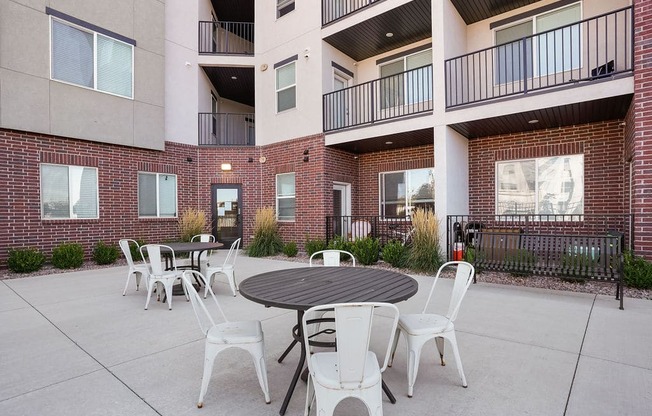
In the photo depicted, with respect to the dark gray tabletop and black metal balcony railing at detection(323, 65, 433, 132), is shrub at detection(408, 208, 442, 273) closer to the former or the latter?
black metal balcony railing at detection(323, 65, 433, 132)

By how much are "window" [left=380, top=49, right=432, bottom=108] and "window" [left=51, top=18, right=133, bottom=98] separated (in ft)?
23.7

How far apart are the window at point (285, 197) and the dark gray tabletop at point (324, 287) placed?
7334mm

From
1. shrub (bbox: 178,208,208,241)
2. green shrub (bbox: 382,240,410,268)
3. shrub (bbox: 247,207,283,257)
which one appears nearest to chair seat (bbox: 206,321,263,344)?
green shrub (bbox: 382,240,410,268)

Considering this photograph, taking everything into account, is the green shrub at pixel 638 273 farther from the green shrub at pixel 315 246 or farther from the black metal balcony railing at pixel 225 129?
the black metal balcony railing at pixel 225 129

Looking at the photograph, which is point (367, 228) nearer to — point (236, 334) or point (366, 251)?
point (366, 251)

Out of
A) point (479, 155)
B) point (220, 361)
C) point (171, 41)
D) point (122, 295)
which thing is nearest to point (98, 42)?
point (171, 41)

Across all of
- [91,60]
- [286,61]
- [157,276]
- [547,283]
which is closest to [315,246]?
[157,276]

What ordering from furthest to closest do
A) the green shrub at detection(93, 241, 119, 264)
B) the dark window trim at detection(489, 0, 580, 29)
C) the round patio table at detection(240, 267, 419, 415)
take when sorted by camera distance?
the green shrub at detection(93, 241, 119, 264) → the dark window trim at detection(489, 0, 580, 29) → the round patio table at detection(240, 267, 419, 415)

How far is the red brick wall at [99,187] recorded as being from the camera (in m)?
7.71

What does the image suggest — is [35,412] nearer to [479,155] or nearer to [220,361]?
[220,361]

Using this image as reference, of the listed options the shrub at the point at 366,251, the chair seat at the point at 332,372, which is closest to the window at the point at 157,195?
Answer: the shrub at the point at 366,251

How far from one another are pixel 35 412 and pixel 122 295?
3490 mm

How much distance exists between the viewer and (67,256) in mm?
7828

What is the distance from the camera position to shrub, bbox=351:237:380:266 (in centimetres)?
794
